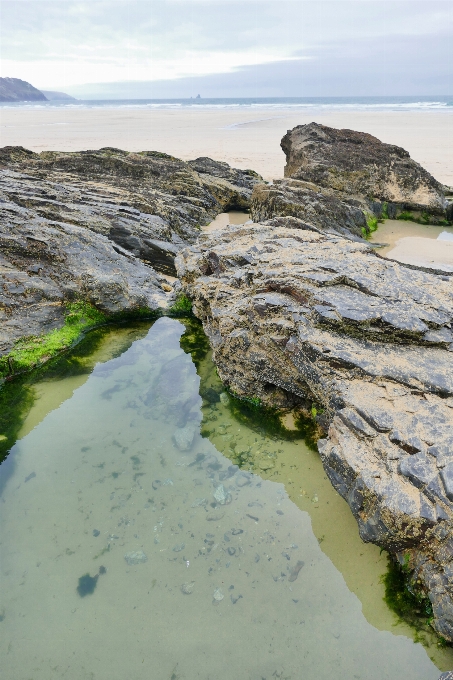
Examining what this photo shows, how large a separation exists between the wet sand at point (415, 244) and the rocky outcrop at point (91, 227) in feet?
21.6

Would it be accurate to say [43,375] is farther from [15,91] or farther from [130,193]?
[15,91]

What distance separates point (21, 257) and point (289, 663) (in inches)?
373

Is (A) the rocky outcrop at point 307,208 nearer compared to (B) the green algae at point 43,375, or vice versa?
(B) the green algae at point 43,375

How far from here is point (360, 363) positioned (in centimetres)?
560

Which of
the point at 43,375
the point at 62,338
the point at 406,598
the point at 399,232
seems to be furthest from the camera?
the point at 399,232

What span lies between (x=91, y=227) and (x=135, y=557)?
9571 mm

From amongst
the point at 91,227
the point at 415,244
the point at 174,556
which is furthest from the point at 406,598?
the point at 415,244

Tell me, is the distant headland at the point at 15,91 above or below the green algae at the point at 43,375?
above

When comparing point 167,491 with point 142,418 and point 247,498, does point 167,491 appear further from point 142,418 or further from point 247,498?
point 142,418

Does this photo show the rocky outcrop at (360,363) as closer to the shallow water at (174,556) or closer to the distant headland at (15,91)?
the shallow water at (174,556)

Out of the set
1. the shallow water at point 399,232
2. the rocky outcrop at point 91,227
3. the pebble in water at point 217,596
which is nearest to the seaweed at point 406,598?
the pebble in water at point 217,596

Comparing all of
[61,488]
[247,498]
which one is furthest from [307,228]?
[61,488]

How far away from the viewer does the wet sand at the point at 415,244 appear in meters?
12.5

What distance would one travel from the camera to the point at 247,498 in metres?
5.54
